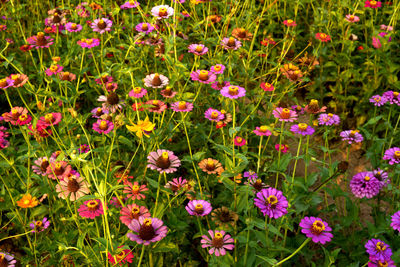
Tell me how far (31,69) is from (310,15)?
2643 mm

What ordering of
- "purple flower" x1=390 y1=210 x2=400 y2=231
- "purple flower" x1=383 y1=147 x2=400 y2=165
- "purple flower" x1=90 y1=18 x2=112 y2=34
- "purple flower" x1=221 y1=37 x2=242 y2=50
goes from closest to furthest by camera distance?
"purple flower" x1=390 y1=210 x2=400 y2=231, "purple flower" x1=383 y1=147 x2=400 y2=165, "purple flower" x1=221 y1=37 x2=242 y2=50, "purple flower" x1=90 y1=18 x2=112 y2=34

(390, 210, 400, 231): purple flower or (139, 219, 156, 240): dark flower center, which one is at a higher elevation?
(139, 219, 156, 240): dark flower center

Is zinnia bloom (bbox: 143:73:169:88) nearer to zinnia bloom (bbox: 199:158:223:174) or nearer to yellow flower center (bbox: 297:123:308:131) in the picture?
zinnia bloom (bbox: 199:158:223:174)

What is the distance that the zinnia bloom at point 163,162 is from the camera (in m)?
1.50

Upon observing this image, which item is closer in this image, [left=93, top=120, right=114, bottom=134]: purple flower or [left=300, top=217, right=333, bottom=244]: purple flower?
[left=300, top=217, right=333, bottom=244]: purple flower

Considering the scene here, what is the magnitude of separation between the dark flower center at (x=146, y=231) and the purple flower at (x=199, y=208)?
6.6 inches

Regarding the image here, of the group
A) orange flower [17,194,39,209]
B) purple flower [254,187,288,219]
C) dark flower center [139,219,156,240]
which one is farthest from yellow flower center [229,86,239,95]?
orange flower [17,194,39,209]

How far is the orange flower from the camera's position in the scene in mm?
1677

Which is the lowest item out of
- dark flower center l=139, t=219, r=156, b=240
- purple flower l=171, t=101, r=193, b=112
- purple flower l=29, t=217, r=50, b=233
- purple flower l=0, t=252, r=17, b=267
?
purple flower l=29, t=217, r=50, b=233

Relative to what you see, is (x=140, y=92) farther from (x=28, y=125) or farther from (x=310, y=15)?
(x=310, y=15)

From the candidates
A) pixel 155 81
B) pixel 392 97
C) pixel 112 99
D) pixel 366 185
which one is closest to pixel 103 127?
pixel 112 99

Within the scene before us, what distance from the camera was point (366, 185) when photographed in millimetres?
1668

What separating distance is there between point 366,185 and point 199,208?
800mm

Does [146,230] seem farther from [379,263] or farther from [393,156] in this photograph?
[393,156]
